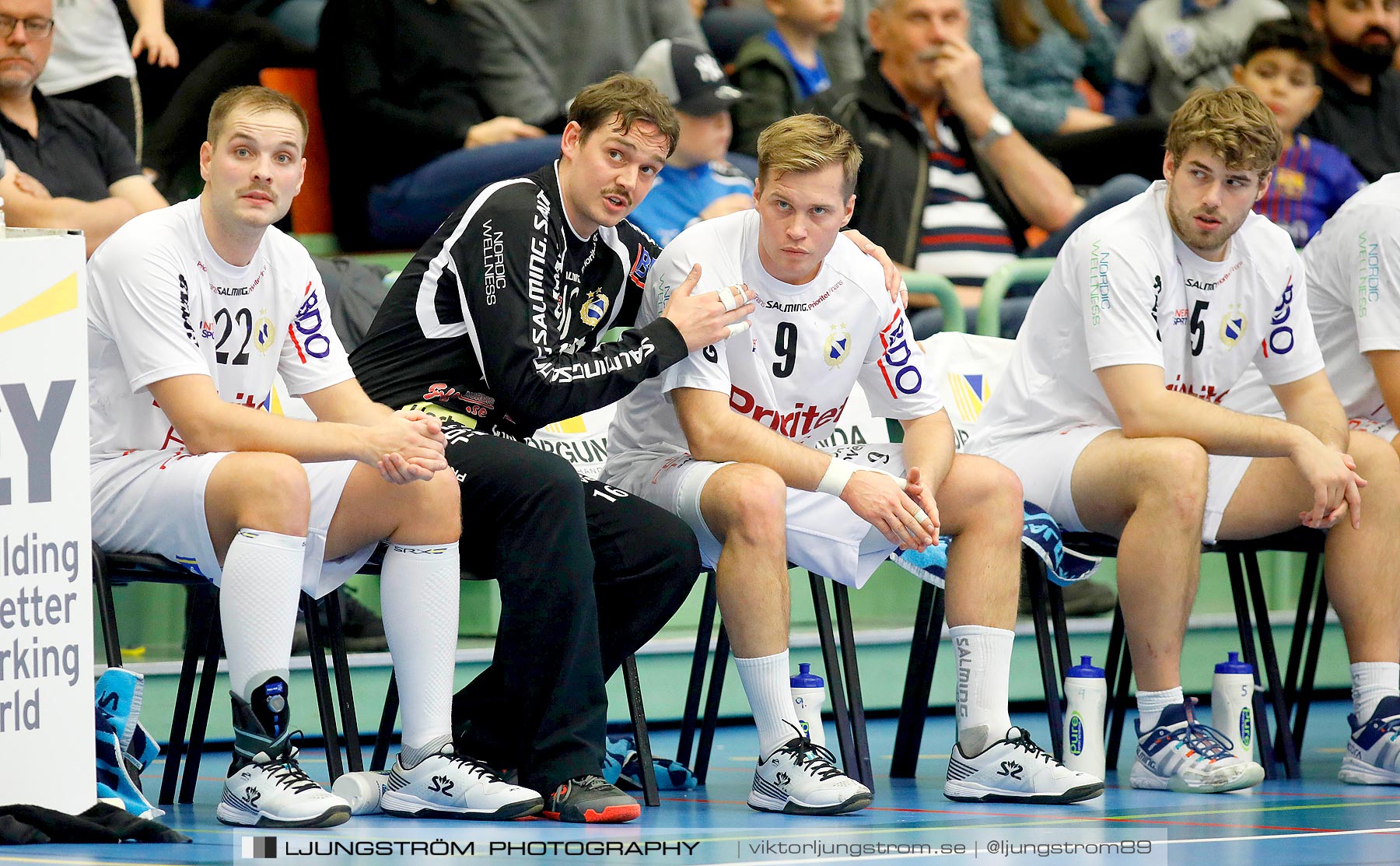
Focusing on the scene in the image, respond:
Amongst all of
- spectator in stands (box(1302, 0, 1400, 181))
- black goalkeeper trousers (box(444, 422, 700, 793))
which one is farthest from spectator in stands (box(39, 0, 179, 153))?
spectator in stands (box(1302, 0, 1400, 181))

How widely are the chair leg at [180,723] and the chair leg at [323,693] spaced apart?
260mm

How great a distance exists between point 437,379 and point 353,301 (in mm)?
1298

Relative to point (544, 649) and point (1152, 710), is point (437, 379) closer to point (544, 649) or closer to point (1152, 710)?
point (544, 649)

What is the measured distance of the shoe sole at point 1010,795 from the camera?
13.0ft

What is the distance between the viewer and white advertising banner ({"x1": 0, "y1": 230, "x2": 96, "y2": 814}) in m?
3.17

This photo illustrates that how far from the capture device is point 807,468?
408 centimetres

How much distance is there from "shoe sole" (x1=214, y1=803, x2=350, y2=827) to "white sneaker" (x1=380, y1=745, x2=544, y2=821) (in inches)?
7.8

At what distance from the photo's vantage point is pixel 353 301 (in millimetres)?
5246

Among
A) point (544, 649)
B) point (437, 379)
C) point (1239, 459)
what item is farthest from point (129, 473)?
point (1239, 459)

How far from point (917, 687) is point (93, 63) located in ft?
11.1

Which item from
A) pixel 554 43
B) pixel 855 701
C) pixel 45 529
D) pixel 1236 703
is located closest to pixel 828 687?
pixel 855 701

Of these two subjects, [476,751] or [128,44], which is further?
[128,44]

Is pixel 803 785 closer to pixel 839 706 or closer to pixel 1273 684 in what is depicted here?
pixel 839 706

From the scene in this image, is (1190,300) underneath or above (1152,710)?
above
